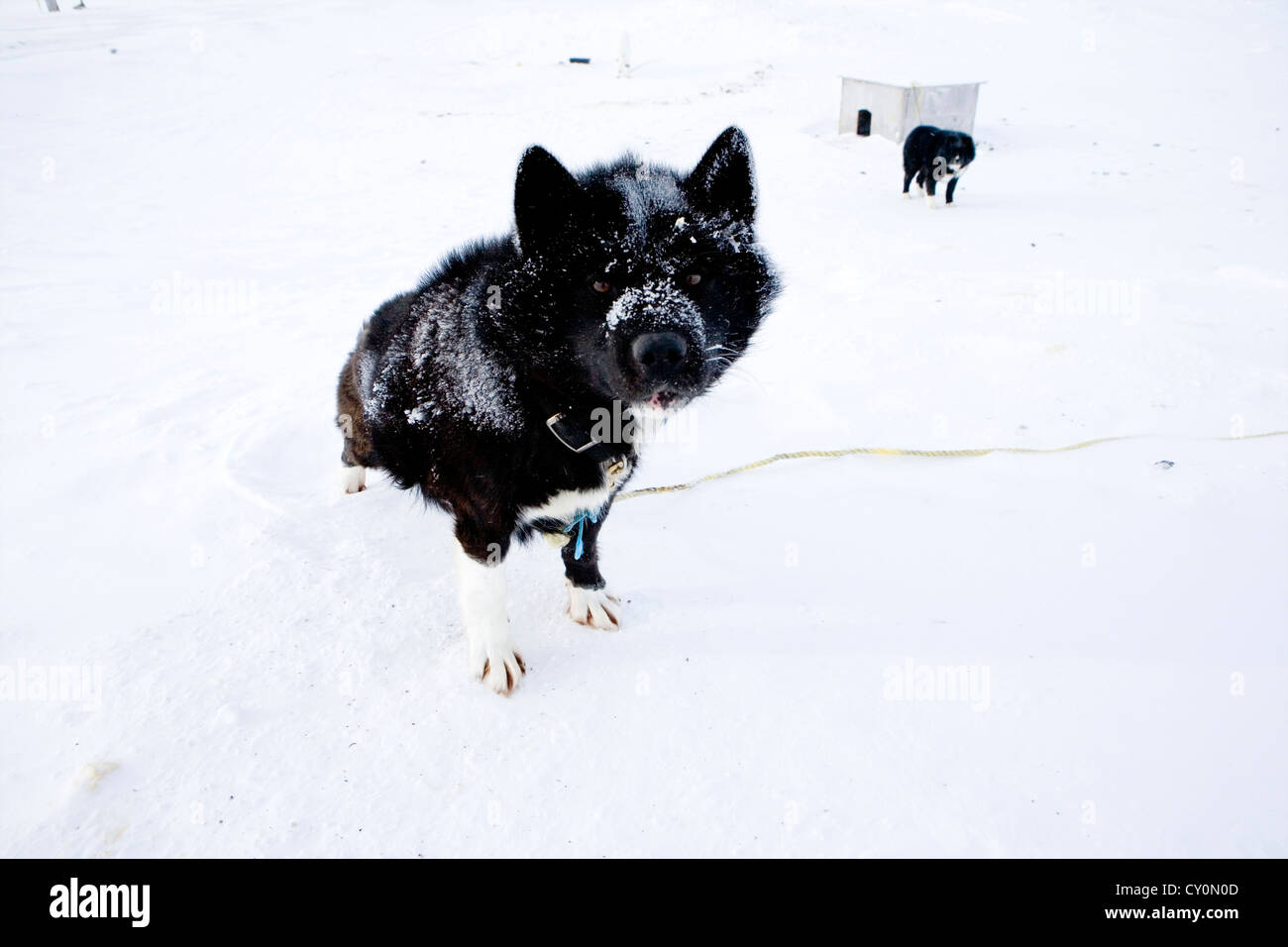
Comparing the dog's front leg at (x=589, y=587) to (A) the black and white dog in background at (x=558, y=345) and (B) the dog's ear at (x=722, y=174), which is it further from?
(B) the dog's ear at (x=722, y=174)

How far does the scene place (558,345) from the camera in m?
1.77

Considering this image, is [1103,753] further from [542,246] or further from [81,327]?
[81,327]

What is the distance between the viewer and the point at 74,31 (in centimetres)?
1619

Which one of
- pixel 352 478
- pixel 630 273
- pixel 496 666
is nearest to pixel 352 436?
pixel 352 478

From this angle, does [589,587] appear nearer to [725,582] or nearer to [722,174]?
[725,582]

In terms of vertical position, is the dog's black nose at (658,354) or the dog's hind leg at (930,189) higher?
the dog's hind leg at (930,189)

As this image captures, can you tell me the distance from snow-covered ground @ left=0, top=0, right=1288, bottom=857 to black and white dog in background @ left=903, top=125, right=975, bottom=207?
4.63 feet

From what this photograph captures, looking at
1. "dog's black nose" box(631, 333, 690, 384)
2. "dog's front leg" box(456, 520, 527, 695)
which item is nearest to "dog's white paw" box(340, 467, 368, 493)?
"dog's front leg" box(456, 520, 527, 695)

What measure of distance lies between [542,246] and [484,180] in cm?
810

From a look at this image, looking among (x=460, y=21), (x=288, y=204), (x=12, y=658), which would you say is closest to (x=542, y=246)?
(x=12, y=658)

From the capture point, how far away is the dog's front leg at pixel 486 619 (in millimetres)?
2090

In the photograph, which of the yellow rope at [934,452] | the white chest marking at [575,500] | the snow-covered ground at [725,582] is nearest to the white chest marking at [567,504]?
the white chest marking at [575,500]

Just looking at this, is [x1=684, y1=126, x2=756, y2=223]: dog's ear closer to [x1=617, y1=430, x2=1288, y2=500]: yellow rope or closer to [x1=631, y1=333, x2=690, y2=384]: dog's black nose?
[x1=631, y1=333, x2=690, y2=384]: dog's black nose

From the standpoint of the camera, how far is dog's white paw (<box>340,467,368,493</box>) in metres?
2.96
